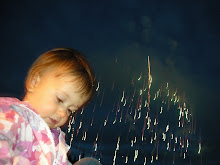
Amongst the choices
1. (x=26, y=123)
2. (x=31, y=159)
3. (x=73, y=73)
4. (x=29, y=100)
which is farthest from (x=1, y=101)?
(x=73, y=73)

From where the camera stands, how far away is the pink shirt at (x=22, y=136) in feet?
4.59

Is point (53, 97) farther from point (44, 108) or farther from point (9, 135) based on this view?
point (9, 135)

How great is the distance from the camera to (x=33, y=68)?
2297 mm

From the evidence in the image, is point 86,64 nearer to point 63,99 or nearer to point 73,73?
point 73,73

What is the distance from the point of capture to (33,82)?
2203mm

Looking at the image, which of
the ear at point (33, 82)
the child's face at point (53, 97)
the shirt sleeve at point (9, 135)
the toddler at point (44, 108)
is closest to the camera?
the shirt sleeve at point (9, 135)

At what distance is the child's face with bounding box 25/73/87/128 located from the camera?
2037mm

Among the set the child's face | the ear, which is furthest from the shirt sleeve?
the ear

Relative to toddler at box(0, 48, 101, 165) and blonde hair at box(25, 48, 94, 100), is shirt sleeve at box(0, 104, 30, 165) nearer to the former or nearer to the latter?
toddler at box(0, 48, 101, 165)

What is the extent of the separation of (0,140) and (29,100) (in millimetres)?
795

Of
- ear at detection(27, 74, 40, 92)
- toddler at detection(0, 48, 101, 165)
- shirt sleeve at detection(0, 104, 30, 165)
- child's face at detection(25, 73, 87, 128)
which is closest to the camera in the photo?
shirt sleeve at detection(0, 104, 30, 165)

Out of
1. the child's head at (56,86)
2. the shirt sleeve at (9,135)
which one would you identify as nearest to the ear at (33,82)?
the child's head at (56,86)

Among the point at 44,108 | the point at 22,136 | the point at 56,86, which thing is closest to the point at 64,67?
the point at 56,86

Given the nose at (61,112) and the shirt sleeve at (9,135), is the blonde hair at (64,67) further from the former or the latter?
the shirt sleeve at (9,135)
